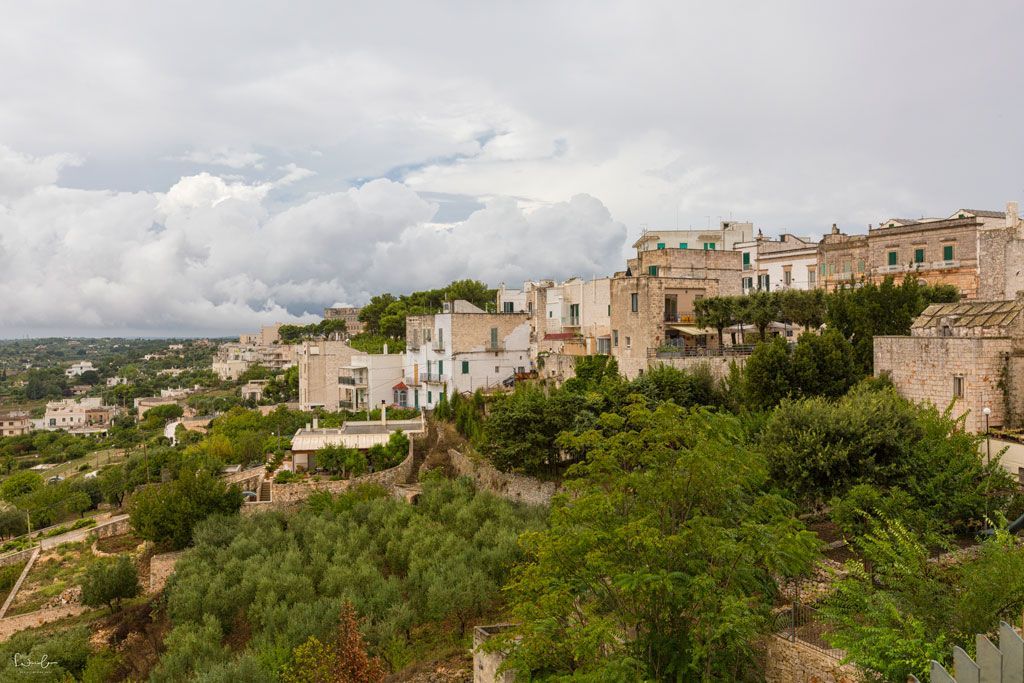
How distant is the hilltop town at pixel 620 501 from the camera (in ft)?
34.0

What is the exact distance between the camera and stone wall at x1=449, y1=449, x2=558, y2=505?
79.2 ft

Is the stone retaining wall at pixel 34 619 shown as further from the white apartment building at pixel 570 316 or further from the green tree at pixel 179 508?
the white apartment building at pixel 570 316

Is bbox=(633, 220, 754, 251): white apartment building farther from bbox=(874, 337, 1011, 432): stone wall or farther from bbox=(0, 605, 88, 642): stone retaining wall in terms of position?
bbox=(0, 605, 88, 642): stone retaining wall

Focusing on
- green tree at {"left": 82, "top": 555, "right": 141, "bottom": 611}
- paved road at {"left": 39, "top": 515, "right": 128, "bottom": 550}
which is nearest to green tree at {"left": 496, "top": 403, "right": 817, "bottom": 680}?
green tree at {"left": 82, "top": 555, "right": 141, "bottom": 611}

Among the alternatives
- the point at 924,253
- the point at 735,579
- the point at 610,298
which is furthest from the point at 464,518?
the point at 924,253

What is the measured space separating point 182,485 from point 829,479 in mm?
22310

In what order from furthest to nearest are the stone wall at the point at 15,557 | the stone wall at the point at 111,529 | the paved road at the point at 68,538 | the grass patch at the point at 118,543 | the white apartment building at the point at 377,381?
the white apartment building at the point at 377,381, the stone wall at the point at 111,529, the paved road at the point at 68,538, the stone wall at the point at 15,557, the grass patch at the point at 118,543

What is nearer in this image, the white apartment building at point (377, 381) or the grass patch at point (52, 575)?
the grass patch at point (52, 575)

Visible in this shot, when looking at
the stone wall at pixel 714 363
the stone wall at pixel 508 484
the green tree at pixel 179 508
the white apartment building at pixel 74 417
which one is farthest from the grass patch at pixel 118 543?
the white apartment building at pixel 74 417

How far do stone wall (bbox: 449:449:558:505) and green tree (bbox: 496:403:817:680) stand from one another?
422 inches

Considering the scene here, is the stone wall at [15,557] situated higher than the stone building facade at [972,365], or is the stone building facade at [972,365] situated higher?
the stone building facade at [972,365]

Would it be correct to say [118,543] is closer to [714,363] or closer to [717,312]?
[714,363]

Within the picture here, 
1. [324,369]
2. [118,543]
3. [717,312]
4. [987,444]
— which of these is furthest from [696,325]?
[324,369]

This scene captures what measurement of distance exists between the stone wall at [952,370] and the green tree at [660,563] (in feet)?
32.0
